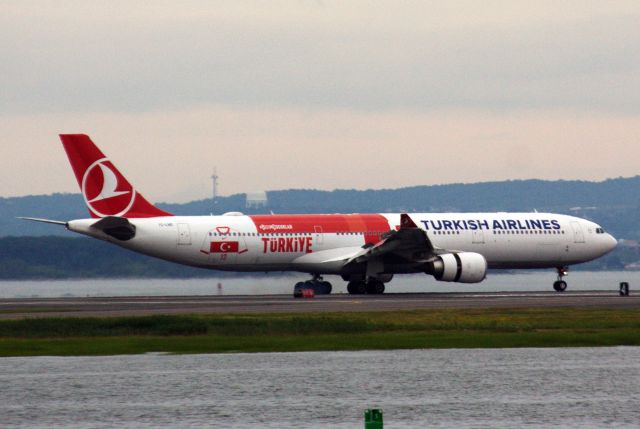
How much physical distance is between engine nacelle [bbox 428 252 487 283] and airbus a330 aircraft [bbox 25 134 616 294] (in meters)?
0.06

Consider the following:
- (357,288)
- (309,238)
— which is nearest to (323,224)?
(309,238)

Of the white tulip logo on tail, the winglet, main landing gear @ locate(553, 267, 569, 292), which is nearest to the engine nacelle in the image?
the winglet

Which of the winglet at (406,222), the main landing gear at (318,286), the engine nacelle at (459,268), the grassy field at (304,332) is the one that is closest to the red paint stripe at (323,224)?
the main landing gear at (318,286)

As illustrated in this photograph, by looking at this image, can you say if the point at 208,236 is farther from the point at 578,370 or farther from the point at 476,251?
the point at 578,370

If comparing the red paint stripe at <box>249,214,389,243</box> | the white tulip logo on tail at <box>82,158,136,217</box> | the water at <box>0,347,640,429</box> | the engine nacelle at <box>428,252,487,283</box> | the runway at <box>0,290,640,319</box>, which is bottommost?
the water at <box>0,347,640,429</box>

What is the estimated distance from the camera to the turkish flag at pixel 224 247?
256 ft

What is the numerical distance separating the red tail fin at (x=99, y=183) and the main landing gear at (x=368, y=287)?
42.6 ft

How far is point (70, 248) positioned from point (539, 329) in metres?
84.7

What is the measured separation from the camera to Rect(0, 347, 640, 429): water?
32.9 m

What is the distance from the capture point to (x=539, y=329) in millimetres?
54000

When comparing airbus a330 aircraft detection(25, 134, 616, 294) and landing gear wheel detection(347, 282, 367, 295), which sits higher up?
airbus a330 aircraft detection(25, 134, 616, 294)

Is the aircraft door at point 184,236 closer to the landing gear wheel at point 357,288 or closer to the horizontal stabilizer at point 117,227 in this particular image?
the horizontal stabilizer at point 117,227

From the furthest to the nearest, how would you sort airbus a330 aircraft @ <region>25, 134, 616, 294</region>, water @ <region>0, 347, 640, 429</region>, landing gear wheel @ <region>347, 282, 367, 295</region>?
landing gear wheel @ <region>347, 282, 367, 295</region>, airbus a330 aircraft @ <region>25, 134, 616, 294</region>, water @ <region>0, 347, 640, 429</region>

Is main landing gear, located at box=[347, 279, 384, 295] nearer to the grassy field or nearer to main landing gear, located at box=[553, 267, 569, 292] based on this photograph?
main landing gear, located at box=[553, 267, 569, 292]
